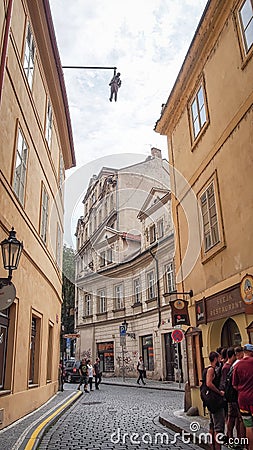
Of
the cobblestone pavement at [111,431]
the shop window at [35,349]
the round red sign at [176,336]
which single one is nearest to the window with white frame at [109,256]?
the round red sign at [176,336]

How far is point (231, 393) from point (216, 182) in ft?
17.6

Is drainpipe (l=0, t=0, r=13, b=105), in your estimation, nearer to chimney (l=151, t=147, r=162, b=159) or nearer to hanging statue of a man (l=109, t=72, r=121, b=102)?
hanging statue of a man (l=109, t=72, r=121, b=102)

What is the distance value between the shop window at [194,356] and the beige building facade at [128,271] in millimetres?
12693

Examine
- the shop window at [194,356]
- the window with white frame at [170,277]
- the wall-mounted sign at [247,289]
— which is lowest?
the shop window at [194,356]

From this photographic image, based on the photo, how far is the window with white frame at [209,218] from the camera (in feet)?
35.3

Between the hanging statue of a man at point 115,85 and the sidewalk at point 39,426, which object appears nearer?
the sidewalk at point 39,426

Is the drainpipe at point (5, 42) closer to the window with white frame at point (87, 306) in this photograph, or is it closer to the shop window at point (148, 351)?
the shop window at point (148, 351)

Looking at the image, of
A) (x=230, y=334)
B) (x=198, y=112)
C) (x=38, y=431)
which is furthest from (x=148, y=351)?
(x=38, y=431)

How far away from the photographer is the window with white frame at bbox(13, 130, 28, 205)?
11.2 metres

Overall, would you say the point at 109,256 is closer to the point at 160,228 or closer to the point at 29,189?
the point at 160,228

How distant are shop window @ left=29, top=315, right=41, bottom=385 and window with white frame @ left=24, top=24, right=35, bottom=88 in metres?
7.35

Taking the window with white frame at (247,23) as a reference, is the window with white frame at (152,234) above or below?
above

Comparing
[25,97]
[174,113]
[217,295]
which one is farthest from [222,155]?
[25,97]

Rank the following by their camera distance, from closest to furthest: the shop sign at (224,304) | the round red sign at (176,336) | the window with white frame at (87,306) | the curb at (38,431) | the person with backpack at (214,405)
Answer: the person with backpack at (214,405) < the curb at (38,431) < the shop sign at (224,304) < the round red sign at (176,336) < the window with white frame at (87,306)
